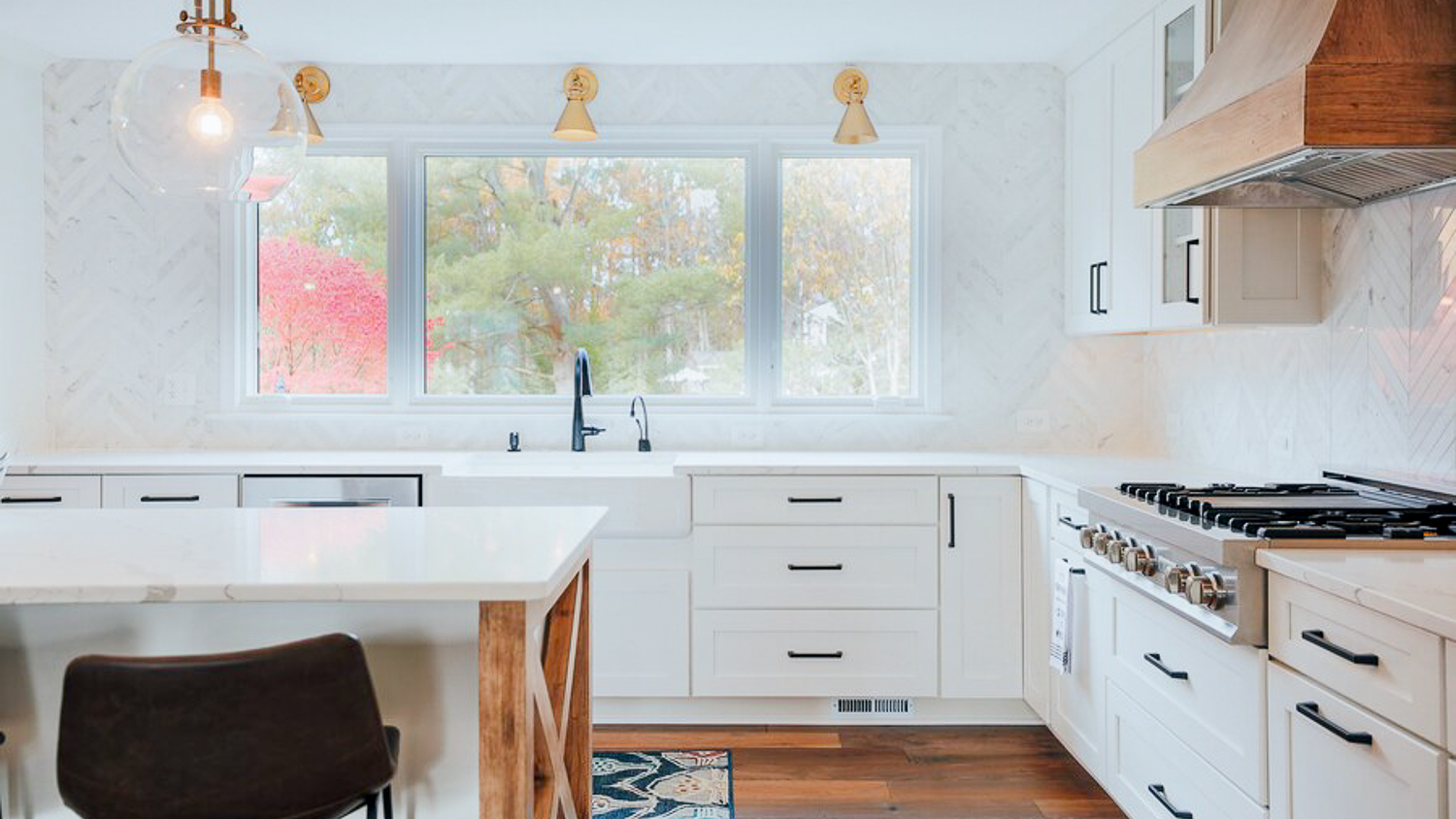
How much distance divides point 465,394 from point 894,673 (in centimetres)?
196

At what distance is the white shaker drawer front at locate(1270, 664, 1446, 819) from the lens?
1.42 m

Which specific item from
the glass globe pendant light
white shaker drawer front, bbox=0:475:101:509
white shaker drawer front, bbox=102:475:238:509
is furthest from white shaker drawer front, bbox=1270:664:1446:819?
white shaker drawer front, bbox=0:475:101:509

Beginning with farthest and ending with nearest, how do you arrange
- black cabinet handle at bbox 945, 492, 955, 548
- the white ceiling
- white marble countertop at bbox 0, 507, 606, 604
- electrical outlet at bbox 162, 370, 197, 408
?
electrical outlet at bbox 162, 370, 197, 408, black cabinet handle at bbox 945, 492, 955, 548, the white ceiling, white marble countertop at bbox 0, 507, 606, 604

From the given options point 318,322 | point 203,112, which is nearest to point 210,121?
point 203,112

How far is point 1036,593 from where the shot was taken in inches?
128

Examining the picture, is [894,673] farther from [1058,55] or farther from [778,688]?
[1058,55]

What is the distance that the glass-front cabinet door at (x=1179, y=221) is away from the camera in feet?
8.84

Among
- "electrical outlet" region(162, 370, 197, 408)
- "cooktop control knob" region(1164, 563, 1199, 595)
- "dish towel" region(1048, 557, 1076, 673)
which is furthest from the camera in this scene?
"electrical outlet" region(162, 370, 197, 408)

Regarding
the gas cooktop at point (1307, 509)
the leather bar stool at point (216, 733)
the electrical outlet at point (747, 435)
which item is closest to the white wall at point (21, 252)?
the electrical outlet at point (747, 435)

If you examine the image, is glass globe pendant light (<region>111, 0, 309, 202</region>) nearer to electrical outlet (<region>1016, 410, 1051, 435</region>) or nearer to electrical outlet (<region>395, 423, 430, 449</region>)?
electrical outlet (<region>395, 423, 430, 449</region>)

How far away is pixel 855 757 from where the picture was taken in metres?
3.15

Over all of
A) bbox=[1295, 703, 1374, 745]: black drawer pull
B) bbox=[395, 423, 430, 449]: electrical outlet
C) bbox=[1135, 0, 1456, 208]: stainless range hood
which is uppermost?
bbox=[1135, 0, 1456, 208]: stainless range hood

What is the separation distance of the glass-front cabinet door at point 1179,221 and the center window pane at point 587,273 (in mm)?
1591

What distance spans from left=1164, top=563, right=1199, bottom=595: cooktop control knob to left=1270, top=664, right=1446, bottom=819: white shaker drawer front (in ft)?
0.79
